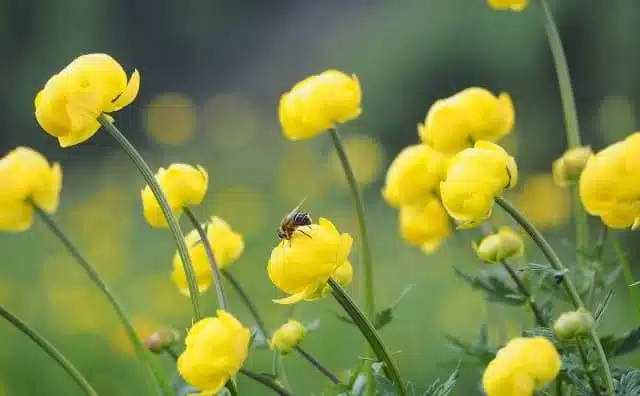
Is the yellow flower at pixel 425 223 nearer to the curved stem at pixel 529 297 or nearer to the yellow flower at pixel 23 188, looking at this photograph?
the curved stem at pixel 529 297

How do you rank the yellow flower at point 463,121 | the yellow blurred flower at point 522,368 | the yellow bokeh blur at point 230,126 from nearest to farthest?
the yellow blurred flower at point 522,368 < the yellow flower at point 463,121 < the yellow bokeh blur at point 230,126

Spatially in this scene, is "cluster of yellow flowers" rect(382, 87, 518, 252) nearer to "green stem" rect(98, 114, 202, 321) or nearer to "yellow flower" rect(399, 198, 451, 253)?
"yellow flower" rect(399, 198, 451, 253)

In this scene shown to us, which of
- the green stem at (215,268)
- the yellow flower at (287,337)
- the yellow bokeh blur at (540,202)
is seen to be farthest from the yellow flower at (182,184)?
the yellow bokeh blur at (540,202)

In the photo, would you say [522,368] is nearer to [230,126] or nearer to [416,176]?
[416,176]

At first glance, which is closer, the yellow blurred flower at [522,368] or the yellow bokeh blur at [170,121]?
the yellow blurred flower at [522,368]

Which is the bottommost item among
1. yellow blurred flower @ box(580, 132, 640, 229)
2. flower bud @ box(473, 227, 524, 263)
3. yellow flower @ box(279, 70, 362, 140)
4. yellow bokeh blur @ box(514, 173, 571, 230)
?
yellow bokeh blur @ box(514, 173, 571, 230)

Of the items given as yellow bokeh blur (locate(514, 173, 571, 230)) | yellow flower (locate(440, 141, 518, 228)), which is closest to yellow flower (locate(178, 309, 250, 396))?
yellow flower (locate(440, 141, 518, 228))

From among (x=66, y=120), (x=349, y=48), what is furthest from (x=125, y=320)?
(x=349, y=48)
